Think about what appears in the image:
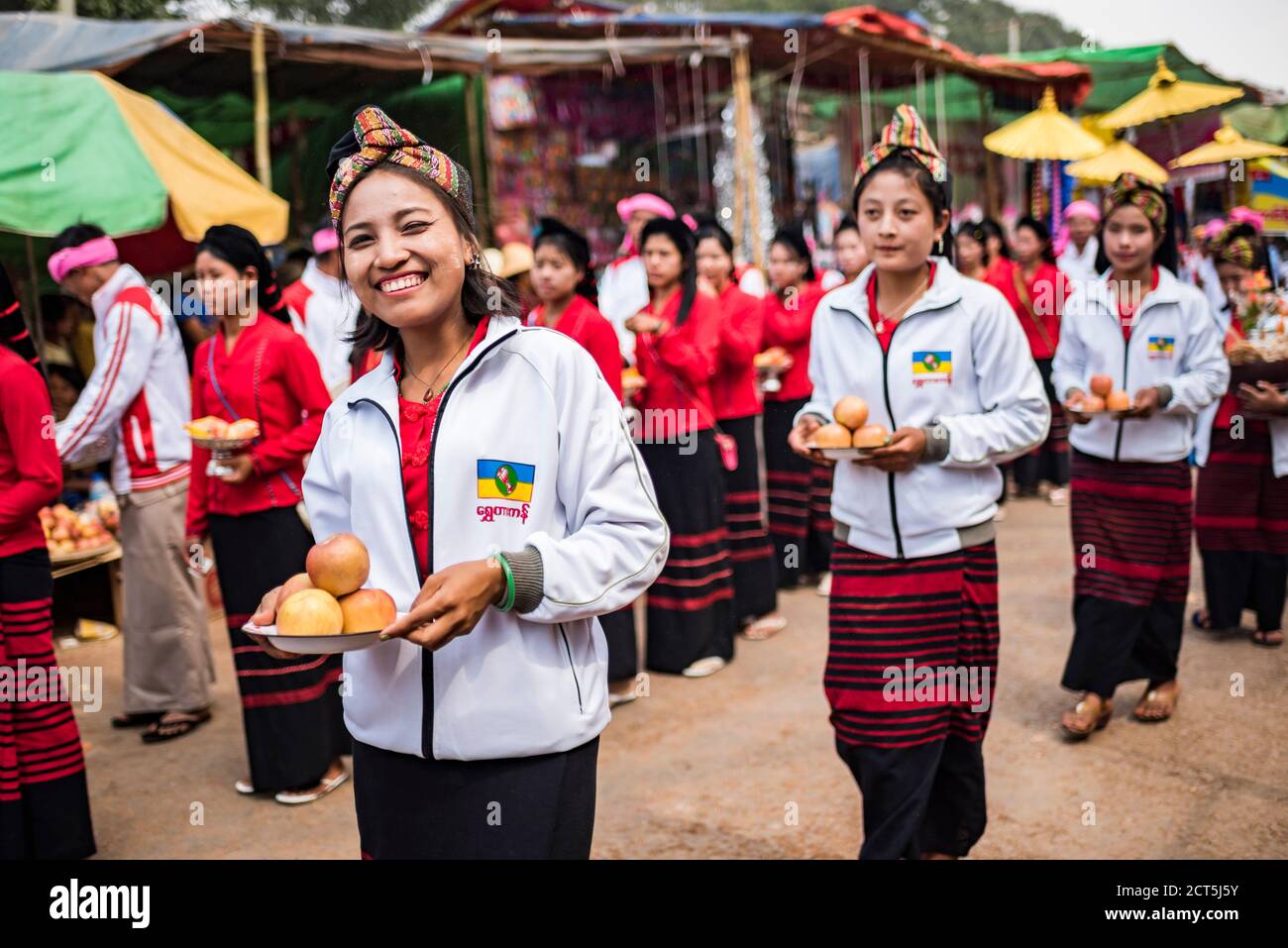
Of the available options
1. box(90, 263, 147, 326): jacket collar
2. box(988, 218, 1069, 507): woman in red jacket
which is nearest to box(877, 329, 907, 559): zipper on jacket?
box(90, 263, 147, 326): jacket collar

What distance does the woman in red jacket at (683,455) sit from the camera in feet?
19.4

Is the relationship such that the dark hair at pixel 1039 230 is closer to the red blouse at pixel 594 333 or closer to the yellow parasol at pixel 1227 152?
the yellow parasol at pixel 1227 152

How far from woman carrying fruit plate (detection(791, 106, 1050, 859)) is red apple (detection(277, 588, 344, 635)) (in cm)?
176

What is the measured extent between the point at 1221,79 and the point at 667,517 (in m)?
13.0

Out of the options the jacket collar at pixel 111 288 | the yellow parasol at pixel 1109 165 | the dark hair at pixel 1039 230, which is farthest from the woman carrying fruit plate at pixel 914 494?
the yellow parasol at pixel 1109 165

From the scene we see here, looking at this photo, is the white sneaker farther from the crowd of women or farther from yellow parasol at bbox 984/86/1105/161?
yellow parasol at bbox 984/86/1105/161

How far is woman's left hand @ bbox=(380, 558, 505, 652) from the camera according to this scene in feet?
6.03

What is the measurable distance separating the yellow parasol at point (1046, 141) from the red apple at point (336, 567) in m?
10.3

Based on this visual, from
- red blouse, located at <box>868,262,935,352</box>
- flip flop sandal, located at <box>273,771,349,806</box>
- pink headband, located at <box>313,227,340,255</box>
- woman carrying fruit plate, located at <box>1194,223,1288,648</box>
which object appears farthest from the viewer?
pink headband, located at <box>313,227,340,255</box>

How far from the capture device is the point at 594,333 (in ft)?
17.4

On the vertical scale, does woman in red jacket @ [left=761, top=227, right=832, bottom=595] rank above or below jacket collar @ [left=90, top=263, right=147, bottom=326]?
below

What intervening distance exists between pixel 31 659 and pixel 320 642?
249 cm

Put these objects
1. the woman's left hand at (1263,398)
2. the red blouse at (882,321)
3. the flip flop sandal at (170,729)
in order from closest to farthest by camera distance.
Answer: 1. the red blouse at (882,321)
2. the woman's left hand at (1263,398)
3. the flip flop sandal at (170,729)
